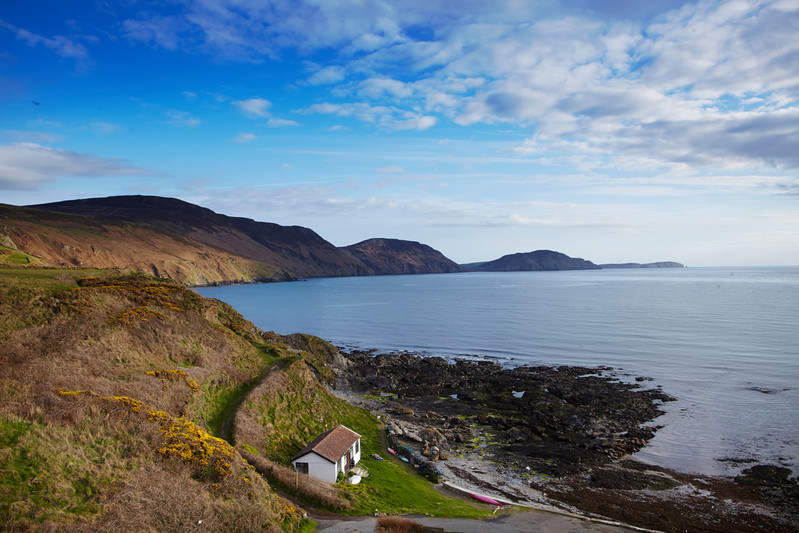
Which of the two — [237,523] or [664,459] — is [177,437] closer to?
[237,523]

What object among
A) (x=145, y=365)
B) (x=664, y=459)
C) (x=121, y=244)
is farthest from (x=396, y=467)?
(x=121, y=244)

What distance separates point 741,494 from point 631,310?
8885 centimetres

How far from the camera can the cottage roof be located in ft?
84.6

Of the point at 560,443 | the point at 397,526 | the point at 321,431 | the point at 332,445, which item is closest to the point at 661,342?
the point at 560,443

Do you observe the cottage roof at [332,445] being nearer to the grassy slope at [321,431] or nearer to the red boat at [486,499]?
the grassy slope at [321,431]

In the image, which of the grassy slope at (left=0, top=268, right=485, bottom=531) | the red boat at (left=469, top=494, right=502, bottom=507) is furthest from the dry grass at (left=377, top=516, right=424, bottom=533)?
the red boat at (left=469, top=494, right=502, bottom=507)

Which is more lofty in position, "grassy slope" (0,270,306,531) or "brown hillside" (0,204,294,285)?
"brown hillside" (0,204,294,285)

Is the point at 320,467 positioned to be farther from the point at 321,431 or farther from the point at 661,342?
the point at 661,342

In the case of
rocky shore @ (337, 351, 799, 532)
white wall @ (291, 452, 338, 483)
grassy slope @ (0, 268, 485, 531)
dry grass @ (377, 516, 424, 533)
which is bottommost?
rocky shore @ (337, 351, 799, 532)

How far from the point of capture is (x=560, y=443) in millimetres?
36375

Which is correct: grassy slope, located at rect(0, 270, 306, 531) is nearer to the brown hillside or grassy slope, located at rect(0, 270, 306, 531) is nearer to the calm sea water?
the calm sea water

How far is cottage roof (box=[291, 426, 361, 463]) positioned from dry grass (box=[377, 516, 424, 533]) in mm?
5260

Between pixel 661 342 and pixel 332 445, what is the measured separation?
6303 cm

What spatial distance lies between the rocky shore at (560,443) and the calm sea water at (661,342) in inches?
96.0
